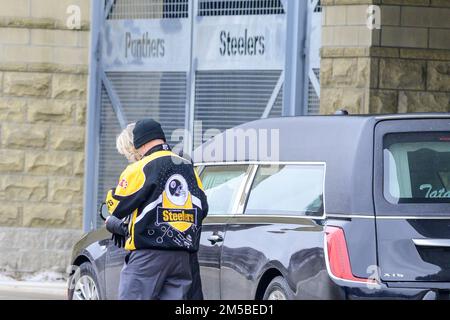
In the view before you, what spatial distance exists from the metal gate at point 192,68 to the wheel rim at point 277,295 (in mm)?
5798

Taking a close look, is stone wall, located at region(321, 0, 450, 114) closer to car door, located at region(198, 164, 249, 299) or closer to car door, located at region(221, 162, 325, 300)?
car door, located at region(198, 164, 249, 299)

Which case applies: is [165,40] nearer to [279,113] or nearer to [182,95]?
[182,95]

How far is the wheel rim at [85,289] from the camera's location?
9328mm

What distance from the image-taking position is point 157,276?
738 centimetres

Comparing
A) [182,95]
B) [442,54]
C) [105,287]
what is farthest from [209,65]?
[105,287]

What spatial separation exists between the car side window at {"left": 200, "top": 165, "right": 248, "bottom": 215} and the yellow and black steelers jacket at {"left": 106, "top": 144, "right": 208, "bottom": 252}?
42.6 inches

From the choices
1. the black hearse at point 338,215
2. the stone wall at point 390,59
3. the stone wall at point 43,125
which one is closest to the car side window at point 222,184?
the black hearse at point 338,215

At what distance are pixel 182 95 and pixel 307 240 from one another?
7029 millimetres

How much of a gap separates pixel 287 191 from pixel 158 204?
3.46ft

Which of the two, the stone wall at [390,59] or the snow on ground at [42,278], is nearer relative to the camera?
the stone wall at [390,59]

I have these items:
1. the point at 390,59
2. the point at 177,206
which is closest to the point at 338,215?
the point at 177,206

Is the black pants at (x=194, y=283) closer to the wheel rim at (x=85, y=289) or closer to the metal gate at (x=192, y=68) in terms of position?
the wheel rim at (x=85, y=289)

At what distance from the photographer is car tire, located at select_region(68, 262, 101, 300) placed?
929 cm

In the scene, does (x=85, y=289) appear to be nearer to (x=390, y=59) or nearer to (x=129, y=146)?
(x=129, y=146)
